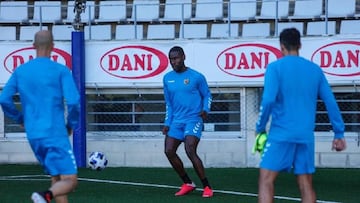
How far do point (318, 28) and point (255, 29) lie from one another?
129 cm

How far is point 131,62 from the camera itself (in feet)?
57.1

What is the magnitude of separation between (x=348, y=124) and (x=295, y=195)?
521 centimetres

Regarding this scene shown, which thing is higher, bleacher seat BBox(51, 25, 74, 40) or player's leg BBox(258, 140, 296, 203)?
bleacher seat BBox(51, 25, 74, 40)

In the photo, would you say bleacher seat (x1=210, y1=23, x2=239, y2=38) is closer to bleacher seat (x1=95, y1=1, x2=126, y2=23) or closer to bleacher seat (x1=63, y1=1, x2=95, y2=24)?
bleacher seat (x1=95, y1=1, x2=126, y2=23)

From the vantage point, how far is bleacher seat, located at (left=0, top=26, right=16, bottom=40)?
64.7 feet

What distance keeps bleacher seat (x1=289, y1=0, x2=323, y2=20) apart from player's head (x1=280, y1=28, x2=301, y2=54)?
35.6 feet

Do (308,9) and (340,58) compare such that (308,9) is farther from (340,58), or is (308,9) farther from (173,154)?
(173,154)

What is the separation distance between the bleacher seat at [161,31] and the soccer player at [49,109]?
418 inches

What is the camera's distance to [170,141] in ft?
40.5

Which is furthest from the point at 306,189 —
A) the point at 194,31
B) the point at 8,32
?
the point at 8,32

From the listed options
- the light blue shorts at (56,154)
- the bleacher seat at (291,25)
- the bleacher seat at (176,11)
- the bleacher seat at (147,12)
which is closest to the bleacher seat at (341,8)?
the bleacher seat at (291,25)

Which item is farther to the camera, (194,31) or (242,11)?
(242,11)

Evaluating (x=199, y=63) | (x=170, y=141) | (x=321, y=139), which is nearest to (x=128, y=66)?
(x=199, y=63)

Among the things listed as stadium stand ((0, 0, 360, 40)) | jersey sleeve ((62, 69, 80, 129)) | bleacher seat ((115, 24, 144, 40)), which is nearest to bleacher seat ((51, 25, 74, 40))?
stadium stand ((0, 0, 360, 40))
